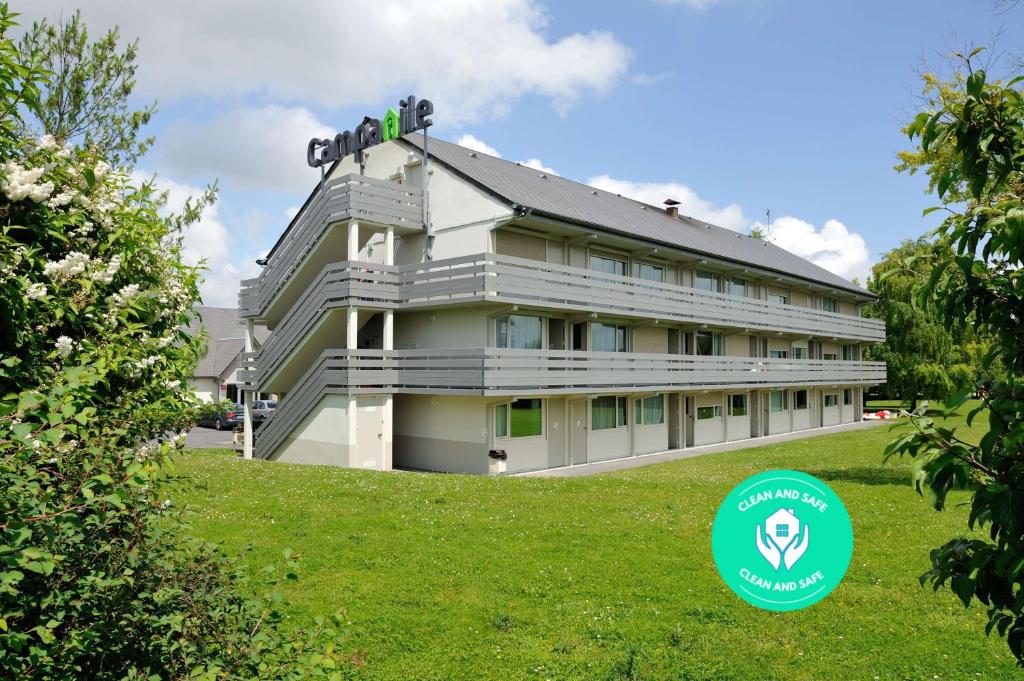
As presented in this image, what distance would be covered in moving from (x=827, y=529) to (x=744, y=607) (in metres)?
3.44

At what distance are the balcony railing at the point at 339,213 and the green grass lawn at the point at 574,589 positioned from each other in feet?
36.8

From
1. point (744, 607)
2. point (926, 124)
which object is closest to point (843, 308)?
point (744, 607)

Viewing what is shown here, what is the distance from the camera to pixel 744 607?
9.49m

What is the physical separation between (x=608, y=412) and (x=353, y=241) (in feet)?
42.4

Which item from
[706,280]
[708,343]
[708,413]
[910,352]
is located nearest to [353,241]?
[706,280]

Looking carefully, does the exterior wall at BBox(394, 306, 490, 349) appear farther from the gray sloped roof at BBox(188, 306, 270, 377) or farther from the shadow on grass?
the gray sloped roof at BBox(188, 306, 270, 377)

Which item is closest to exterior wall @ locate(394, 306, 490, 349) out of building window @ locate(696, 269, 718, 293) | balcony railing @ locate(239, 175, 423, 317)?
balcony railing @ locate(239, 175, 423, 317)

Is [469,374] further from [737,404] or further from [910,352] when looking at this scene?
[910,352]

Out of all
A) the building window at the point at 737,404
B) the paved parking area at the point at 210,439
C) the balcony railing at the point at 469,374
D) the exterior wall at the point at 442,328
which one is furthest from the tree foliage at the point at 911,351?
the paved parking area at the point at 210,439

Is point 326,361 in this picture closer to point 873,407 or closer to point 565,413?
point 565,413

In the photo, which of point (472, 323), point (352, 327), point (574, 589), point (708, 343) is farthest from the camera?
point (708, 343)

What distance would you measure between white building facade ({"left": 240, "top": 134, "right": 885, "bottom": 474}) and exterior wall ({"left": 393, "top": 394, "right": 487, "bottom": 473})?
64 millimetres

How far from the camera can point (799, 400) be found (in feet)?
151

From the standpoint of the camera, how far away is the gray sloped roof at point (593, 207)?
26447 mm
